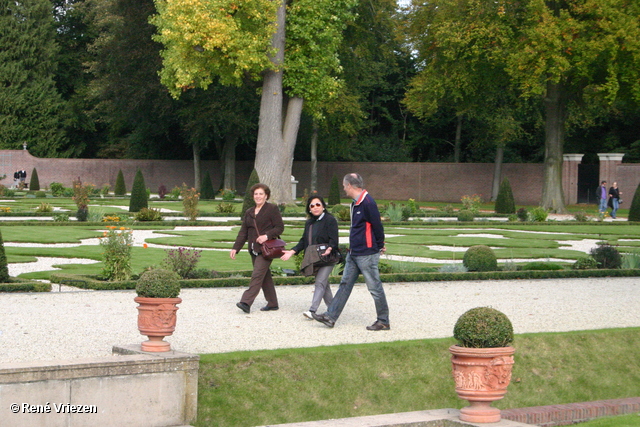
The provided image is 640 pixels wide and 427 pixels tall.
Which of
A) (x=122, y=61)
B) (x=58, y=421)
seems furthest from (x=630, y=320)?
(x=122, y=61)

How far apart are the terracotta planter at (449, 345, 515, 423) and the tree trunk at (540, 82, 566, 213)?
1133 inches

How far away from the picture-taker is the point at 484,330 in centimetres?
603

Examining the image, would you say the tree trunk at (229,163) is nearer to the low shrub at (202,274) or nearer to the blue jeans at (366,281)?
the low shrub at (202,274)

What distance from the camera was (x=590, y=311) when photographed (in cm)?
1103

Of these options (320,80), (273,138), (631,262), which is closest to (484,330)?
(631,262)

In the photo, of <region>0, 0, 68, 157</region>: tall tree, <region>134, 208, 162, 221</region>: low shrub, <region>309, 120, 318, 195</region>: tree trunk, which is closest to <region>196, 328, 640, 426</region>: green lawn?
<region>134, 208, 162, 221</region>: low shrub

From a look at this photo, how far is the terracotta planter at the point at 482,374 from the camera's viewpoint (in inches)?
235

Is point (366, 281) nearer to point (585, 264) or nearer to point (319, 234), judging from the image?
point (319, 234)

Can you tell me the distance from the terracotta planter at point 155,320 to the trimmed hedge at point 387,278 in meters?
5.19

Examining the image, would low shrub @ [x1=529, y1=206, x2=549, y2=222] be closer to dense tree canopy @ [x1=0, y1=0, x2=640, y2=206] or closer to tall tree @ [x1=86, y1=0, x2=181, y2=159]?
dense tree canopy @ [x1=0, y1=0, x2=640, y2=206]

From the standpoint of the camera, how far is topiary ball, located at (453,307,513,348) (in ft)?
19.7

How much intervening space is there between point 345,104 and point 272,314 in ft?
108

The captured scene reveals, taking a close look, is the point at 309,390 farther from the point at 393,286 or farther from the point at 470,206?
the point at 470,206

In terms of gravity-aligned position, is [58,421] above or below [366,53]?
below
